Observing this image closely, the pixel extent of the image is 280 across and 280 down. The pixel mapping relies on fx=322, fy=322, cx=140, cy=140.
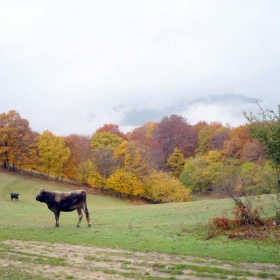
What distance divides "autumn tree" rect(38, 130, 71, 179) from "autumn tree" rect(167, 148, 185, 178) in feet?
94.0

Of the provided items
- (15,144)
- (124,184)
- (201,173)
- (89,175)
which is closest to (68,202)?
(124,184)

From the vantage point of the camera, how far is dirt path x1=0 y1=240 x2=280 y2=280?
1057 centimetres

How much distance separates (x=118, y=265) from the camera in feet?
39.4

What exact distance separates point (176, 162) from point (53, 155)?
33238 mm

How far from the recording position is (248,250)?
13484mm

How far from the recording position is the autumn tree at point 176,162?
274 feet

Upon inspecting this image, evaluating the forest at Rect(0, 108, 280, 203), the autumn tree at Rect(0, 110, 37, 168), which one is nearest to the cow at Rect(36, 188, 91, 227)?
the forest at Rect(0, 108, 280, 203)

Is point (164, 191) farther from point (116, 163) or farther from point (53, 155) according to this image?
point (53, 155)

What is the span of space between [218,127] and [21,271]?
95954mm

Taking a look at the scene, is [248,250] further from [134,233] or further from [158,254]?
[134,233]

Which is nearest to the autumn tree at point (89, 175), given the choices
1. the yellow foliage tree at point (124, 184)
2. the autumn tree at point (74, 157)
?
the autumn tree at point (74, 157)

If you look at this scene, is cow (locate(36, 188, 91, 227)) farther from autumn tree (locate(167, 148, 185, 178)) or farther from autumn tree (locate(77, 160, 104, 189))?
autumn tree (locate(167, 148, 185, 178))

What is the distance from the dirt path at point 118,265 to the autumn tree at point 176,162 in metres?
69.5

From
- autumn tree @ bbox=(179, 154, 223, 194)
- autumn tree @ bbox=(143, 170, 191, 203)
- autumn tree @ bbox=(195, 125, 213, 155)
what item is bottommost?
autumn tree @ bbox=(143, 170, 191, 203)
